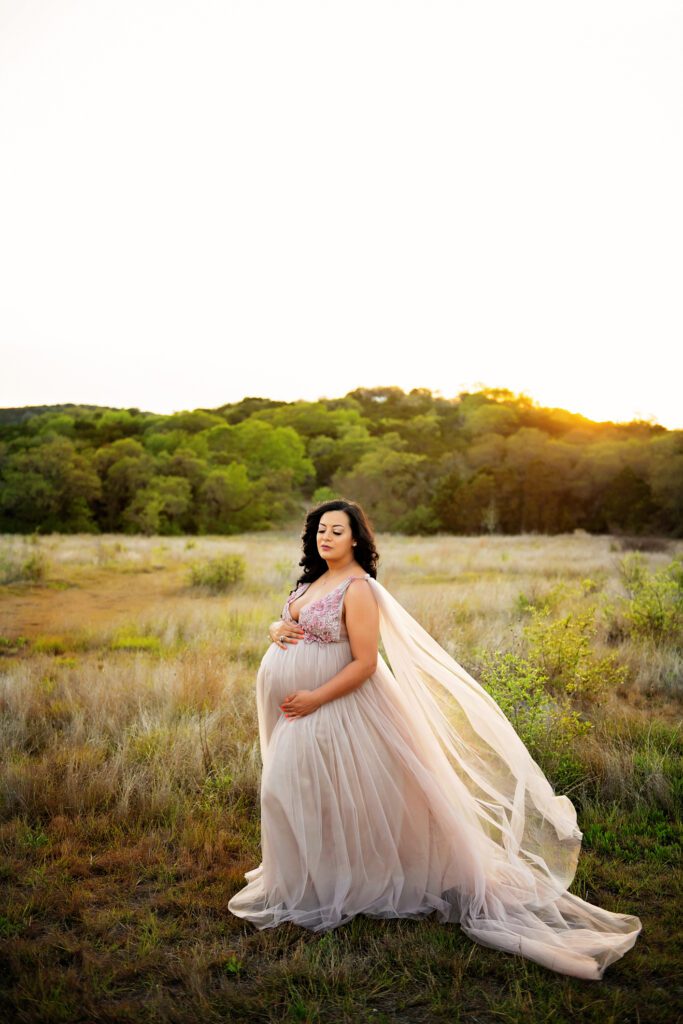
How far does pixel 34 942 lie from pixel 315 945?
127 centimetres

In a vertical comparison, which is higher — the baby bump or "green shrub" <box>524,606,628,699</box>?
the baby bump

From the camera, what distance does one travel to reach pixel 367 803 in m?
3.29

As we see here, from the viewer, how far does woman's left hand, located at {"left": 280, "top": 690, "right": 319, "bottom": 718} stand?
3.28 metres

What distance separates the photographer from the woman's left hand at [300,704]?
328 cm

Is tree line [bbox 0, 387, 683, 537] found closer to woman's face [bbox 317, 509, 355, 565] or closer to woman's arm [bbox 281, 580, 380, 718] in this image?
woman's face [bbox 317, 509, 355, 565]

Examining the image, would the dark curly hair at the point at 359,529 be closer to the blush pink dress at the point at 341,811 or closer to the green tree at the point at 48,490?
the blush pink dress at the point at 341,811

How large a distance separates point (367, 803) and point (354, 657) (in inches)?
26.7

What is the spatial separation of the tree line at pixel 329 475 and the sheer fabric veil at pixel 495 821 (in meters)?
30.2

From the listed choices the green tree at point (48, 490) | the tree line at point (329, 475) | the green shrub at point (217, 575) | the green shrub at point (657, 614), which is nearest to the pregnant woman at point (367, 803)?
the green shrub at point (657, 614)

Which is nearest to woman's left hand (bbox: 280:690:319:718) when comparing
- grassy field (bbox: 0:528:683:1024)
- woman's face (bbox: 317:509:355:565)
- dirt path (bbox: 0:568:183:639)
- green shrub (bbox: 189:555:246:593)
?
woman's face (bbox: 317:509:355:565)

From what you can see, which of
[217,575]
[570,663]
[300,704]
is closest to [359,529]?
[300,704]

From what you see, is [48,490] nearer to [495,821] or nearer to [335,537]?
[335,537]

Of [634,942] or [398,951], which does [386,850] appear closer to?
[398,951]

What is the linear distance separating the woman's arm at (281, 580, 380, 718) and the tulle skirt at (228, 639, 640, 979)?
0.08 metres
